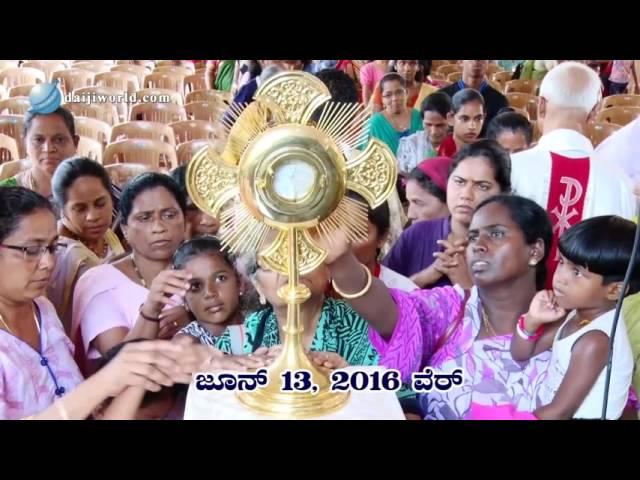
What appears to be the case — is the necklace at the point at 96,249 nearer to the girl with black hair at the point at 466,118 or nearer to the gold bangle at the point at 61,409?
the gold bangle at the point at 61,409

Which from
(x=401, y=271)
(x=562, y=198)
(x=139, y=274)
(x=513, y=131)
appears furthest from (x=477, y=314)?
(x=139, y=274)

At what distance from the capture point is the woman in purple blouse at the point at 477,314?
2.10 m

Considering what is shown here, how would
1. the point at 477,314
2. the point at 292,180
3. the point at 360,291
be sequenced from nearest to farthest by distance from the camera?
1. the point at 292,180
2. the point at 360,291
3. the point at 477,314

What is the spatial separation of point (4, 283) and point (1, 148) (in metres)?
0.31

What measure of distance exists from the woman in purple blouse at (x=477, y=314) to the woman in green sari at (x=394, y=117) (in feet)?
0.80

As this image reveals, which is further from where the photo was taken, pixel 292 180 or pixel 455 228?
pixel 455 228

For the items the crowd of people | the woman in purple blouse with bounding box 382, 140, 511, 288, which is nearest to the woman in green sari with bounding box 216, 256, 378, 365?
the crowd of people

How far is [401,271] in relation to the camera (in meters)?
2.17

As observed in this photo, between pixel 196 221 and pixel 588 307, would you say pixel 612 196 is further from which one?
pixel 196 221

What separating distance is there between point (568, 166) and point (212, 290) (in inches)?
33.8

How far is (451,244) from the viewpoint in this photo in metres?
2.15

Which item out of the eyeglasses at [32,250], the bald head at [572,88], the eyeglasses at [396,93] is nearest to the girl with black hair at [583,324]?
the bald head at [572,88]

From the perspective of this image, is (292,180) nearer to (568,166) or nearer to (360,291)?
(360,291)

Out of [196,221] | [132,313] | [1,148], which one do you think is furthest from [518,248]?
[1,148]
